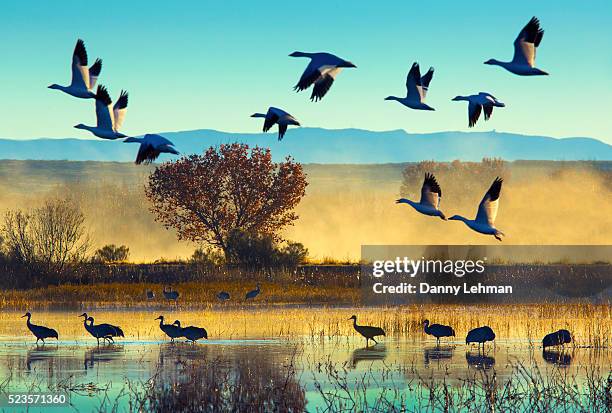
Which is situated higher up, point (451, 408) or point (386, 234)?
point (386, 234)

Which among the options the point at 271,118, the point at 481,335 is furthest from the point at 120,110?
the point at 481,335

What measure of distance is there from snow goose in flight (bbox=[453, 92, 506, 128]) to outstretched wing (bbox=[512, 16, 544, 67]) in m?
1.00

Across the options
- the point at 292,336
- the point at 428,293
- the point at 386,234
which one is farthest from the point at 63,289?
the point at 386,234

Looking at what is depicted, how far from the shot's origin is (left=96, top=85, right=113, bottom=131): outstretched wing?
19906mm

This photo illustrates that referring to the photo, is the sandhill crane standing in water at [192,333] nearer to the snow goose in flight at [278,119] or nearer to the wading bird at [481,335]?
the wading bird at [481,335]

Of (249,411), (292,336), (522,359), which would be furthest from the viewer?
(292,336)

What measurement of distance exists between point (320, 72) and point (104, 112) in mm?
3877

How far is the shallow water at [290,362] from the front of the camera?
18562 mm

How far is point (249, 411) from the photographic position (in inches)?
635

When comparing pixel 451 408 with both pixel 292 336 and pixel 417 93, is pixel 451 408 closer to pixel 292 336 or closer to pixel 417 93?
pixel 417 93

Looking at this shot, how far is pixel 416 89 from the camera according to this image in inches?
839

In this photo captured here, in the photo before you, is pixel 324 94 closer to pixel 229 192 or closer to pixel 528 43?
pixel 528 43

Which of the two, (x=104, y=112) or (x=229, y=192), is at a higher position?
(x=229, y=192)

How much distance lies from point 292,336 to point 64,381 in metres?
8.08
